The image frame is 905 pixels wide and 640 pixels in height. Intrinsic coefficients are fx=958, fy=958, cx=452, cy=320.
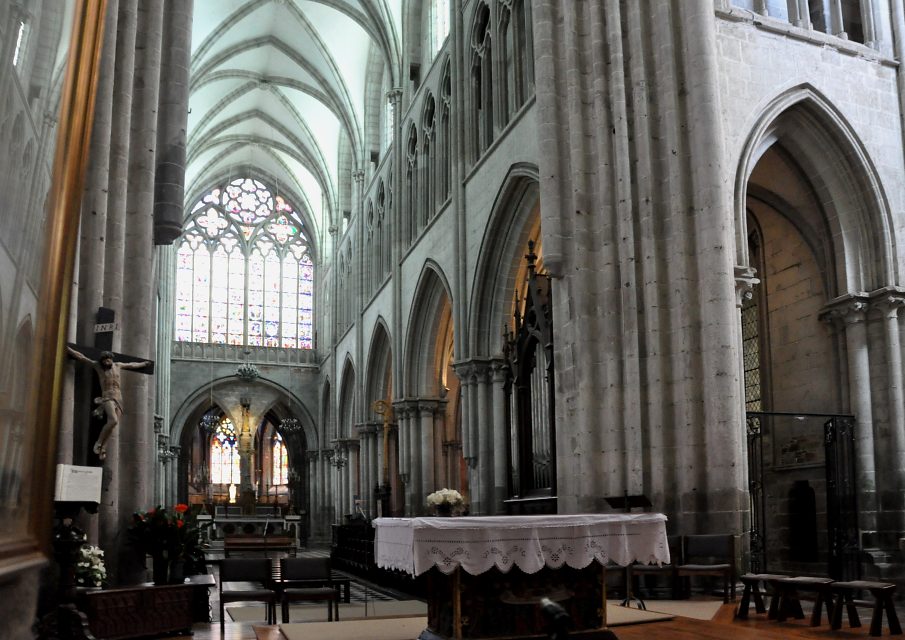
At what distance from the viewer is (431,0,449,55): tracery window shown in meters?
21.4

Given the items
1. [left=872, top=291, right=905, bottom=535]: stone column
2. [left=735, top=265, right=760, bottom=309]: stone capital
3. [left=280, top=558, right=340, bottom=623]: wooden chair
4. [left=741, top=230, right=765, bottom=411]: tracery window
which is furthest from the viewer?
[left=741, top=230, right=765, bottom=411]: tracery window

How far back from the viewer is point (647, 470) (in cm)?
1082

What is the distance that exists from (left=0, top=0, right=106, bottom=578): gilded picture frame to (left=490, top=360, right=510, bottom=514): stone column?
1414 centimetres

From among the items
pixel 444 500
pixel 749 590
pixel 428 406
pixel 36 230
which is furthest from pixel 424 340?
pixel 36 230

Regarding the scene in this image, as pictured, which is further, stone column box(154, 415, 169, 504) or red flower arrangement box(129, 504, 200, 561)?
stone column box(154, 415, 169, 504)

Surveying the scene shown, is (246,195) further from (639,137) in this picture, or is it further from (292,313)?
(639,137)

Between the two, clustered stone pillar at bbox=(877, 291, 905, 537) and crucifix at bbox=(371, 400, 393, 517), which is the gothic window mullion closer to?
crucifix at bbox=(371, 400, 393, 517)

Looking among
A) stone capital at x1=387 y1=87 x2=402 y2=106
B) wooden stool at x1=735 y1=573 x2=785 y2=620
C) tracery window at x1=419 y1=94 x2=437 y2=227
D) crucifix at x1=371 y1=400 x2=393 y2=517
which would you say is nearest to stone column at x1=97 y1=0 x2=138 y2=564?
wooden stool at x1=735 y1=573 x2=785 y2=620

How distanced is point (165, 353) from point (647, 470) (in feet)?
71.5

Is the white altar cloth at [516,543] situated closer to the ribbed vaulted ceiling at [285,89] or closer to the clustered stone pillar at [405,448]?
the clustered stone pillar at [405,448]

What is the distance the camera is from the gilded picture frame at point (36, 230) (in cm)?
125

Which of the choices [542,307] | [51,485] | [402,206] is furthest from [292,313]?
[51,485]

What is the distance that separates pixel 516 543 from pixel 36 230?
4.98m

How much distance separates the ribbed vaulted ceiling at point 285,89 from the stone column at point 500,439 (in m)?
10.1
